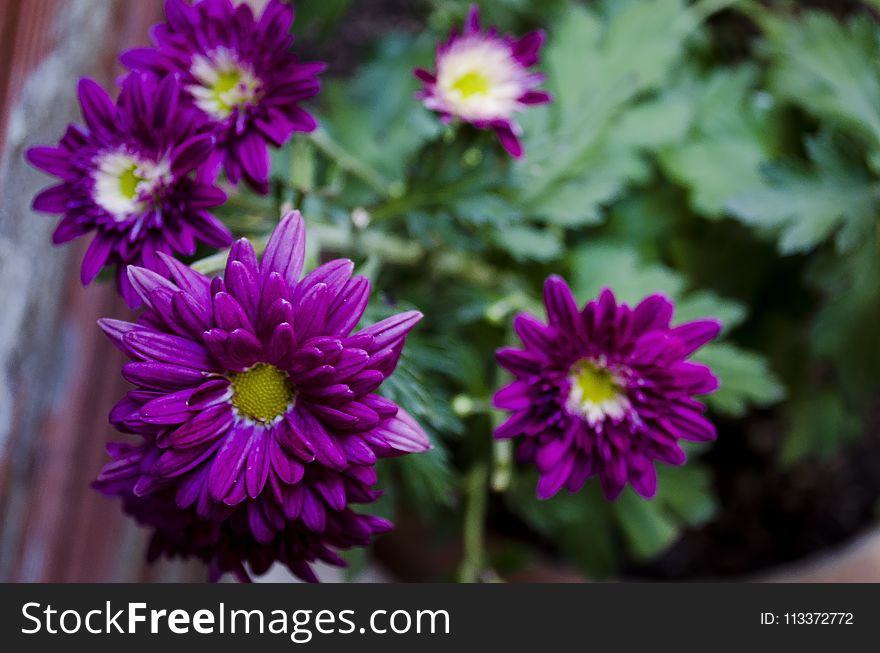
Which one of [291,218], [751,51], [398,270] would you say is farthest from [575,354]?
[751,51]

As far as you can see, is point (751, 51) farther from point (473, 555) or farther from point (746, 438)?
point (473, 555)

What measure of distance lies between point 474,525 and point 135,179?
0.54 m

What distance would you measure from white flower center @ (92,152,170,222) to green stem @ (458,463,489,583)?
526 millimetres

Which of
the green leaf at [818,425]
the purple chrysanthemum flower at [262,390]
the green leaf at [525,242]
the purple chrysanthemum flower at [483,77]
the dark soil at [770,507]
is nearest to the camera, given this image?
the purple chrysanthemum flower at [262,390]

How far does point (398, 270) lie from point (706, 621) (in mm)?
512

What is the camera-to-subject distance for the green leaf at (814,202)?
84 cm

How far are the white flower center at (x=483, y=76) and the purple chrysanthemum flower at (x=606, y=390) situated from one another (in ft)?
0.75

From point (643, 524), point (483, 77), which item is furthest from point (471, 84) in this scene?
point (643, 524)

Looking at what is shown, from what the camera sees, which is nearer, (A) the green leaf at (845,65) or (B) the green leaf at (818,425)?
(A) the green leaf at (845,65)

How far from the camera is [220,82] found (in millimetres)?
641

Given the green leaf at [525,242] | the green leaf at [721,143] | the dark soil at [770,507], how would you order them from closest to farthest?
the green leaf at [525,242]
the green leaf at [721,143]
the dark soil at [770,507]

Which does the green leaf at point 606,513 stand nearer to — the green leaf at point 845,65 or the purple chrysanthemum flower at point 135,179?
the green leaf at point 845,65

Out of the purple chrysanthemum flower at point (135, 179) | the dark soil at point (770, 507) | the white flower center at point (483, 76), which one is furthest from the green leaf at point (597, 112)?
the dark soil at point (770, 507)

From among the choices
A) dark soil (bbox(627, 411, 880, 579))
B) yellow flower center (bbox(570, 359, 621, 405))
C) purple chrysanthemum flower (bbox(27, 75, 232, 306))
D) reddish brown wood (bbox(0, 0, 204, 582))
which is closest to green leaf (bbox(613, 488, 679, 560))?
dark soil (bbox(627, 411, 880, 579))
